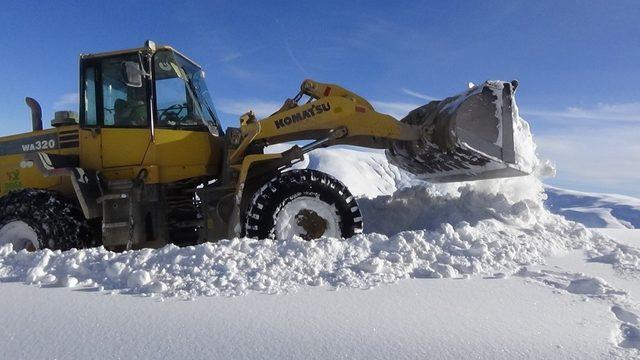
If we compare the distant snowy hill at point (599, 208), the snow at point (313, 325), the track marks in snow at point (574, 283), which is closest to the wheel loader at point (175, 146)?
the track marks in snow at point (574, 283)

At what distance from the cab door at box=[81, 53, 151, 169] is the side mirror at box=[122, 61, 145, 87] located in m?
0.24

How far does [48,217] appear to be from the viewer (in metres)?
4.86

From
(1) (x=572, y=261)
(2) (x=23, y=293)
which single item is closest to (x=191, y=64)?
(2) (x=23, y=293)

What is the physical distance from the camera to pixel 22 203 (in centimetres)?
495

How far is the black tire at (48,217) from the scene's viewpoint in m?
4.82

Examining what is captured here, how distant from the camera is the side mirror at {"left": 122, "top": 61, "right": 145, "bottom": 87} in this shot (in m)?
5.17

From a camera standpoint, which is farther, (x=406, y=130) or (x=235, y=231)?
(x=406, y=130)

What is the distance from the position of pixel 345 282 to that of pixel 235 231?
2.13 meters

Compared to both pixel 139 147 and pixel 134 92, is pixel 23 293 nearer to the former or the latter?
pixel 139 147

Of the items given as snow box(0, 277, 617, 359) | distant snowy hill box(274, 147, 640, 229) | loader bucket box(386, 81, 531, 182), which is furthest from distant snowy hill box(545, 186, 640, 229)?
snow box(0, 277, 617, 359)

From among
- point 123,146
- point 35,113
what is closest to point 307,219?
point 123,146

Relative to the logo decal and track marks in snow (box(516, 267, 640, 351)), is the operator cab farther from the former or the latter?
track marks in snow (box(516, 267, 640, 351))

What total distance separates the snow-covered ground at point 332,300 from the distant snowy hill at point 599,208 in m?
77.5

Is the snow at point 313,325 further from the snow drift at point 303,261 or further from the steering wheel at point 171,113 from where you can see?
the steering wheel at point 171,113
